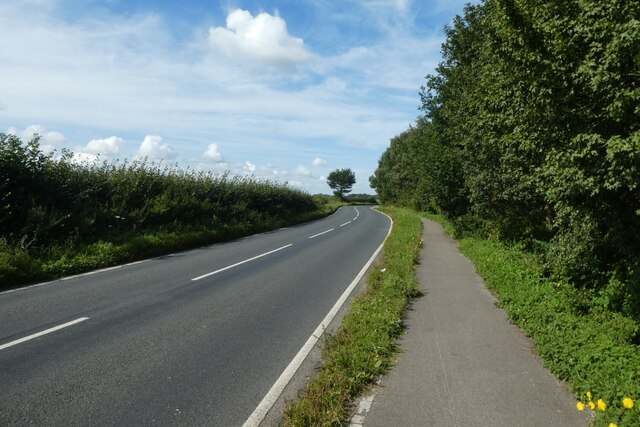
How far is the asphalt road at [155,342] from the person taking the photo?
4.28 meters

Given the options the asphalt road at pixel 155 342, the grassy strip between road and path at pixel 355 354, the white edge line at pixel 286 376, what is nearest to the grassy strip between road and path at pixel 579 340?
the grassy strip between road and path at pixel 355 354

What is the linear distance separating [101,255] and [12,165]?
3.64m

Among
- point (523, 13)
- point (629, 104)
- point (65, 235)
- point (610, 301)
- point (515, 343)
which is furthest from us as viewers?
point (65, 235)

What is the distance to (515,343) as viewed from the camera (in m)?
6.25

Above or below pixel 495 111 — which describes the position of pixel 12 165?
below

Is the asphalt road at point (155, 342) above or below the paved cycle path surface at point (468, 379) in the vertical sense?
below

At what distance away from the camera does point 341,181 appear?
139m

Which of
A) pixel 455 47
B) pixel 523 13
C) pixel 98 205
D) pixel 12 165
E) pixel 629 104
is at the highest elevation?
pixel 455 47

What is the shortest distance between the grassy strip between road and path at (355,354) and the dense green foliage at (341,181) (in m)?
130

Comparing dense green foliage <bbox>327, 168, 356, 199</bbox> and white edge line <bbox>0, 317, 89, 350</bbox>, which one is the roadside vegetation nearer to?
white edge line <bbox>0, 317, 89, 350</bbox>

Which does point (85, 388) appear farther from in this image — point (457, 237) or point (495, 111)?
point (457, 237)

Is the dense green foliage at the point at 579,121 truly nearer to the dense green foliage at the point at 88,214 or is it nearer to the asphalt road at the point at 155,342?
the asphalt road at the point at 155,342

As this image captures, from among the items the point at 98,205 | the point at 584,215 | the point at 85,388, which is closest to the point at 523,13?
the point at 584,215

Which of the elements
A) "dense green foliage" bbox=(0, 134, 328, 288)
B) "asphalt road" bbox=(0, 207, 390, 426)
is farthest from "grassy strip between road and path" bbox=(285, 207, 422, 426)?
"dense green foliage" bbox=(0, 134, 328, 288)
